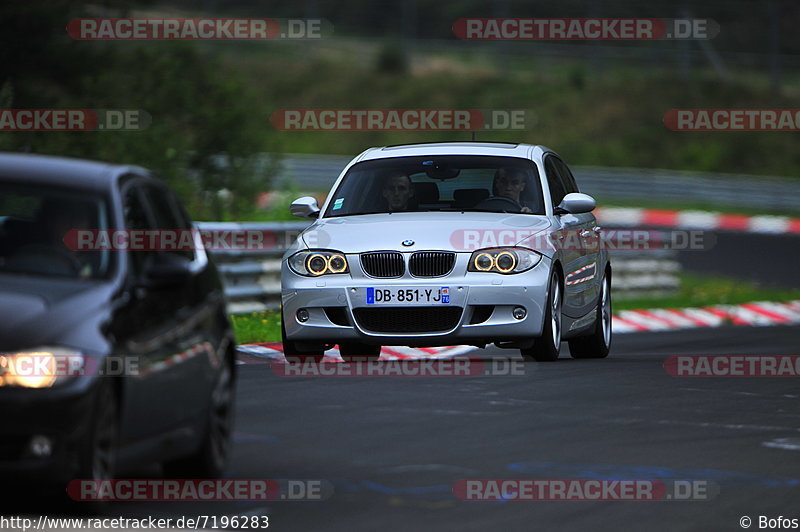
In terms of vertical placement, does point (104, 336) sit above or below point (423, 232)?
above

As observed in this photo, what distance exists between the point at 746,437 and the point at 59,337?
5.07m

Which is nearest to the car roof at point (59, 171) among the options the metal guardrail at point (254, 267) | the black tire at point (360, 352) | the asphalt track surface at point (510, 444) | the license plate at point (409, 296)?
the asphalt track surface at point (510, 444)

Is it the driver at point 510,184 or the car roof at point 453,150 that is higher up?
the car roof at point 453,150

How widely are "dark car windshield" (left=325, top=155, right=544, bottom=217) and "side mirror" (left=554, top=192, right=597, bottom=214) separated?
7.7 inches

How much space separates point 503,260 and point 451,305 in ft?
1.88

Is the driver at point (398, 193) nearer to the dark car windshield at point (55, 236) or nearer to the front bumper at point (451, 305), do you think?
the front bumper at point (451, 305)

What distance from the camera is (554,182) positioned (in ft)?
51.8

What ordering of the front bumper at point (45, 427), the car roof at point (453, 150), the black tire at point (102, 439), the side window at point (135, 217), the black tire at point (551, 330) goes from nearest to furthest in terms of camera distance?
the front bumper at point (45, 427) → the black tire at point (102, 439) → the side window at point (135, 217) → the black tire at point (551, 330) → the car roof at point (453, 150)

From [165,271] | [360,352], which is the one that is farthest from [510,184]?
[165,271]

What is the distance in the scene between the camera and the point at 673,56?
215 ft

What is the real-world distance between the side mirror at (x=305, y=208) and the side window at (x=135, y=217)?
6263 mm

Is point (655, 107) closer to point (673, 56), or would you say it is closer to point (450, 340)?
point (673, 56)

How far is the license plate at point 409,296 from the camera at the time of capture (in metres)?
13.9

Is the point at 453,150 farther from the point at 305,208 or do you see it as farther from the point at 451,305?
the point at 451,305
